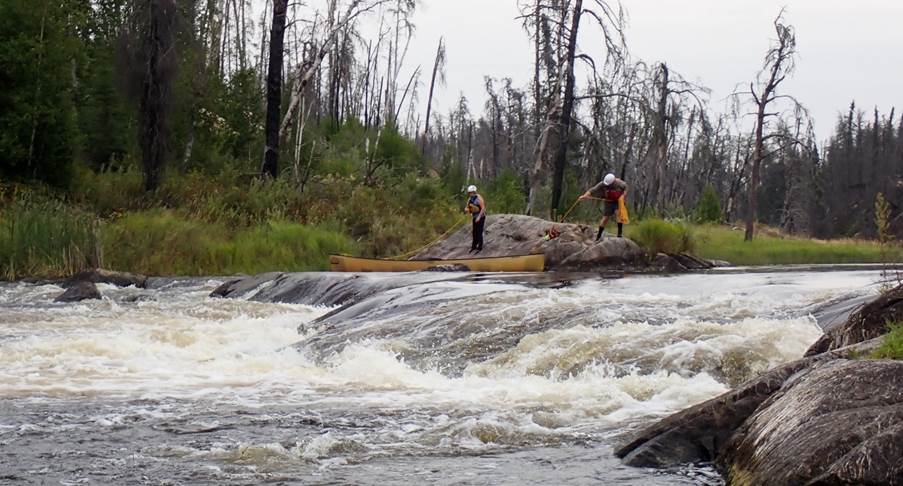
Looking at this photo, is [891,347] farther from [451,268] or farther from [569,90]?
[569,90]

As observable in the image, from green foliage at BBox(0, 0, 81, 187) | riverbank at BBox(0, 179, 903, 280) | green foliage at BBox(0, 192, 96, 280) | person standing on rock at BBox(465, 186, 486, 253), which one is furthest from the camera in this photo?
green foliage at BBox(0, 0, 81, 187)

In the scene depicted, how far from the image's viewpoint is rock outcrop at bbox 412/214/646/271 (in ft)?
62.8

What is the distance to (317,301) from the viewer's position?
14656mm

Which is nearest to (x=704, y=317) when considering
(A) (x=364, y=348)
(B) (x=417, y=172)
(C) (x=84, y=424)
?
(A) (x=364, y=348)

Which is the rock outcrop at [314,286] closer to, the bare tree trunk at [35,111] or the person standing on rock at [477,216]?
the person standing on rock at [477,216]

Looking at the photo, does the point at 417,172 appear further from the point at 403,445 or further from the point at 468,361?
the point at 403,445

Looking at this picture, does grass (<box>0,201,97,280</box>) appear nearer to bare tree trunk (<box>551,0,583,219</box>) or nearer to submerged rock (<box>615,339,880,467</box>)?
bare tree trunk (<box>551,0,583,219</box>)

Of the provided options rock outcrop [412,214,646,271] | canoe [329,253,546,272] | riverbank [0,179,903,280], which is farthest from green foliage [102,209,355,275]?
canoe [329,253,546,272]

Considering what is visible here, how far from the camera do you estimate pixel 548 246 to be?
19.7 m

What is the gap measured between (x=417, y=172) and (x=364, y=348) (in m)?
18.9

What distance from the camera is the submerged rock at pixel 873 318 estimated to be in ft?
21.4

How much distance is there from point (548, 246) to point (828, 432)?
15474 mm

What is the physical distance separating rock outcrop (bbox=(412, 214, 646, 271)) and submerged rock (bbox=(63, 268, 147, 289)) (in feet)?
22.1

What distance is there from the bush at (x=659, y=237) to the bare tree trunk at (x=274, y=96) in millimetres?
9679
